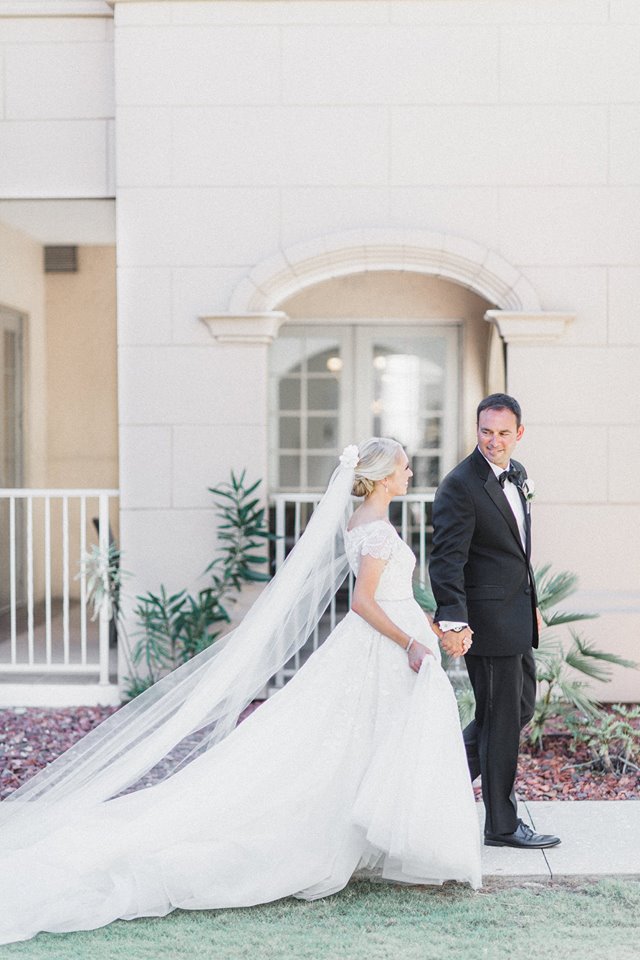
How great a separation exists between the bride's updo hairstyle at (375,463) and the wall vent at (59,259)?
7131 millimetres

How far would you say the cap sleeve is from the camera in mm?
3697

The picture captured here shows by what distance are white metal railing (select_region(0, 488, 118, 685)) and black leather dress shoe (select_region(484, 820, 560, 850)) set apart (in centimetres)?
315

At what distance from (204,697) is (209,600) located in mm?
2541

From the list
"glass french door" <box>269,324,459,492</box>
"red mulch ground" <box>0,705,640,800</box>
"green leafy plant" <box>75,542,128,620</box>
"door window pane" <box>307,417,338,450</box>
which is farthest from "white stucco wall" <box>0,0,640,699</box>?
"door window pane" <box>307,417,338,450</box>

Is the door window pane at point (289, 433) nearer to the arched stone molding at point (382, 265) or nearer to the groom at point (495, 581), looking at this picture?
the arched stone molding at point (382, 265)

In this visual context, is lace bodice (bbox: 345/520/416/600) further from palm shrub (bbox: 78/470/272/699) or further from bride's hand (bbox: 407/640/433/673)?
palm shrub (bbox: 78/470/272/699)

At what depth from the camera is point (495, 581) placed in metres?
3.88

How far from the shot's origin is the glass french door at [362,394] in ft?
31.0

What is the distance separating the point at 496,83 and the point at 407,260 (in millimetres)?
1201

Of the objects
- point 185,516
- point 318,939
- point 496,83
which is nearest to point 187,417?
point 185,516

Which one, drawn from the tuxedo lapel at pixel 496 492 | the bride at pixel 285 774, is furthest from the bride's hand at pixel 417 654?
the tuxedo lapel at pixel 496 492

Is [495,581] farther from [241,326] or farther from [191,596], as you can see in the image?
[241,326]

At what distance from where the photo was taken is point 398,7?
6312 mm

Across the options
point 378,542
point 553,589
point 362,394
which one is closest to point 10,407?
point 362,394
